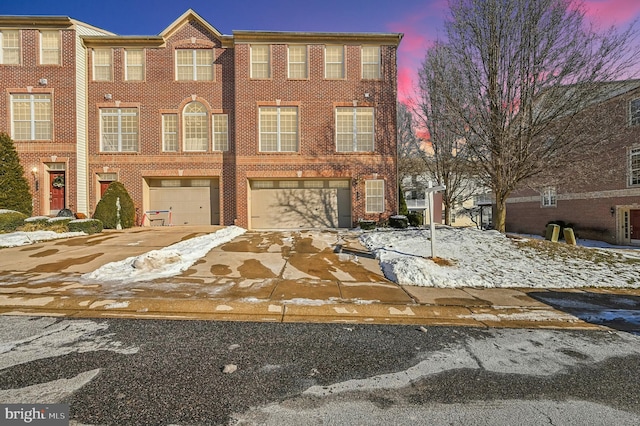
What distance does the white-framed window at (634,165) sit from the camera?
17047 mm

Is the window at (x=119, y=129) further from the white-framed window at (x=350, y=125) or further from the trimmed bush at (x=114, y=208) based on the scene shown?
the white-framed window at (x=350, y=125)

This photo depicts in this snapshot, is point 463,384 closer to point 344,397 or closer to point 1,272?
point 344,397

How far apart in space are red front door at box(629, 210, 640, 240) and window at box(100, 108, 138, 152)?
31.7 meters

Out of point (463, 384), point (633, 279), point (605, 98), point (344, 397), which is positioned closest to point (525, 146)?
point (605, 98)

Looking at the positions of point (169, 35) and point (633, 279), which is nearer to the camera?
point (633, 279)

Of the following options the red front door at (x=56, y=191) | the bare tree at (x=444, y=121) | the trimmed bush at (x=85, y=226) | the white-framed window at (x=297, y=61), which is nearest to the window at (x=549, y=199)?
the bare tree at (x=444, y=121)

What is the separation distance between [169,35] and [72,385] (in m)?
19.2

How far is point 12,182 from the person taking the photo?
13.7 metres

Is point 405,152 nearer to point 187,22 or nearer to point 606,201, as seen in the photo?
point 606,201

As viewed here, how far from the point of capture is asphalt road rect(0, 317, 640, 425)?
2348mm

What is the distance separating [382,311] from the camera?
15.6 ft

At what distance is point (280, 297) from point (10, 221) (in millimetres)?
13477

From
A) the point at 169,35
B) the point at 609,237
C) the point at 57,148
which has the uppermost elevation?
the point at 169,35

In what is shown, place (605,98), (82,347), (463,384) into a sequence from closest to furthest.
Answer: (463,384)
(82,347)
(605,98)
